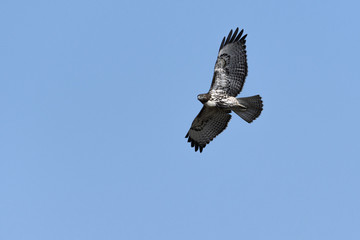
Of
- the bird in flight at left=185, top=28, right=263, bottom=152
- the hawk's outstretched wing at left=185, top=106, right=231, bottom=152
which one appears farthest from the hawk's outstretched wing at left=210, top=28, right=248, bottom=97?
the hawk's outstretched wing at left=185, top=106, right=231, bottom=152

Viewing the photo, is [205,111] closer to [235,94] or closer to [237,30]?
[235,94]

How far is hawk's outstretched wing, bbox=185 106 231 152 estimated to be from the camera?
1441cm

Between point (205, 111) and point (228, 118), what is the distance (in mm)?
708

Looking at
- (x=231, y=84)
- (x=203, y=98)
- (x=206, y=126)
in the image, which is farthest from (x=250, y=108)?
(x=206, y=126)

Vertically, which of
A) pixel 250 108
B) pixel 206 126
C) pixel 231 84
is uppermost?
pixel 231 84

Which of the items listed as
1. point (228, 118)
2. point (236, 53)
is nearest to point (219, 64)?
point (236, 53)

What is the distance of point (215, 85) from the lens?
1373cm

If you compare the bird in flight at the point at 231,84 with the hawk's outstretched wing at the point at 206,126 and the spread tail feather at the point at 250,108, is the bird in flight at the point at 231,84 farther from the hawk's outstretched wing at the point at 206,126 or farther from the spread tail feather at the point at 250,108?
the hawk's outstretched wing at the point at 206,126

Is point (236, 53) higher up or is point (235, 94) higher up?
point (236, 53)

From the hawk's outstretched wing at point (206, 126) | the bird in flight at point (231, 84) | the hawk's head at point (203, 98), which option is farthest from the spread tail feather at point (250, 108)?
the hawk's head at point (203, 98)

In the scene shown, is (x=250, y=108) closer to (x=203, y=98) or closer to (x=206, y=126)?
(x=203, y=98)

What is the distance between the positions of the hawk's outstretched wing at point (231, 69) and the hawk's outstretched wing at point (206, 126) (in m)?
0.67

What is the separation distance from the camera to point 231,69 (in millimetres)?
13703

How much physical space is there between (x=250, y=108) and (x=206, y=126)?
5.32 ft
